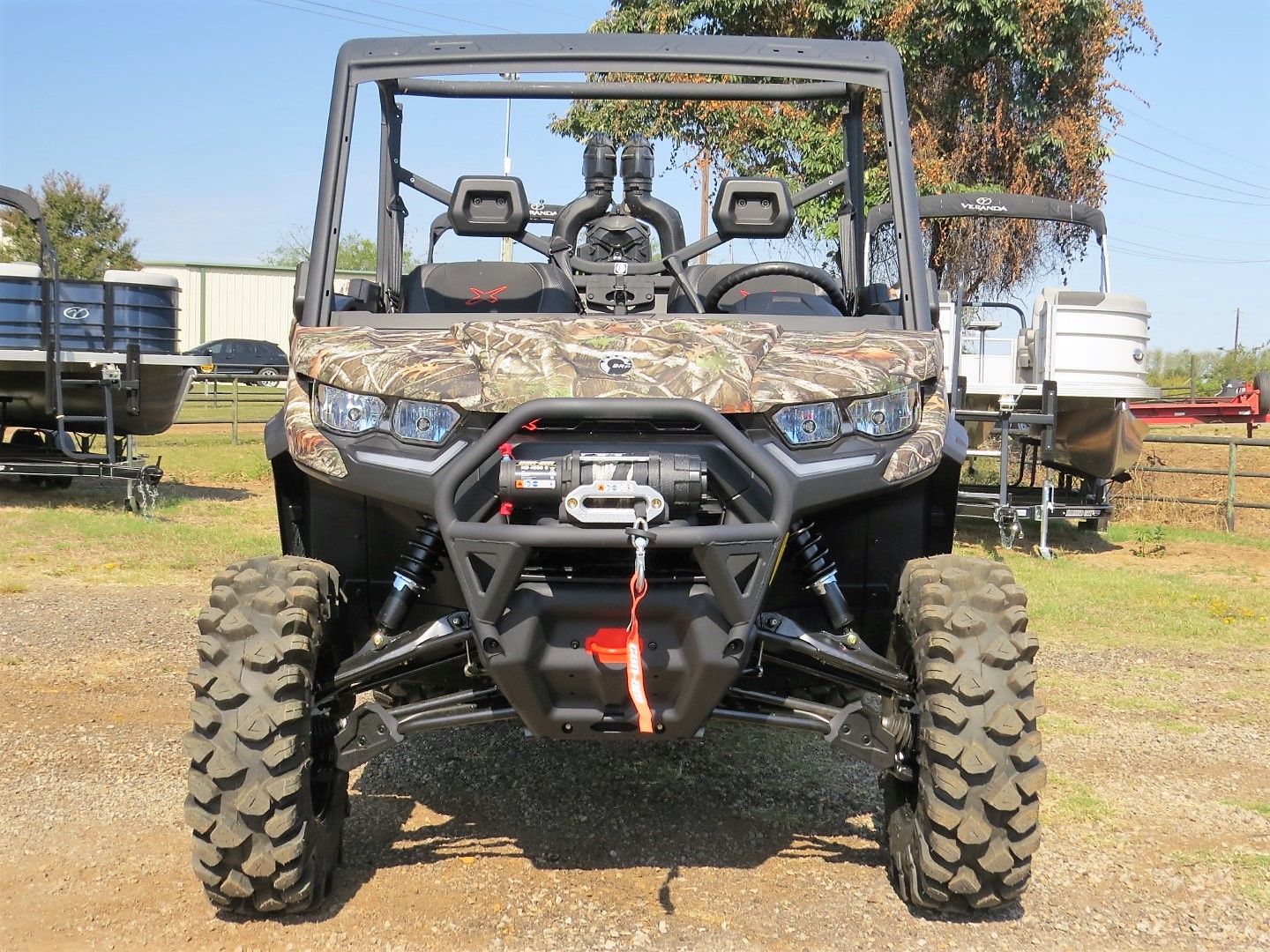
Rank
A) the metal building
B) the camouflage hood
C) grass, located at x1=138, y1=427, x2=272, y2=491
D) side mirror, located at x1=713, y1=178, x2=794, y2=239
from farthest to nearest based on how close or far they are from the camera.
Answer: the metal building < grass, located at x1=138, y1=427, x2=272, y2=491 < side mirror, located at x1=713, y1=178, x2=794, y2=239 < the camouflage hood

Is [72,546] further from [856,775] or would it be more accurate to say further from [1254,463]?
[1254,463]

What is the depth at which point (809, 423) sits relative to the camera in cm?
350

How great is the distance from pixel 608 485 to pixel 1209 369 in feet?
152

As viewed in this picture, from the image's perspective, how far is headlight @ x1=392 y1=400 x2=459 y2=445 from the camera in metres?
3.45

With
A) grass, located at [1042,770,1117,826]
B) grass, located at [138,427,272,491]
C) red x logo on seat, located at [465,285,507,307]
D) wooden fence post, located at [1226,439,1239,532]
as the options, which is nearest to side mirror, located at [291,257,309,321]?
red x logo on seat, located at [465,285,507,307]

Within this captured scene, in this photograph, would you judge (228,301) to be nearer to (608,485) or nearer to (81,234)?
(81,234)

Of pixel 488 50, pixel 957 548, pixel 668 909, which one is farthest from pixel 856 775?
pixel 957 548

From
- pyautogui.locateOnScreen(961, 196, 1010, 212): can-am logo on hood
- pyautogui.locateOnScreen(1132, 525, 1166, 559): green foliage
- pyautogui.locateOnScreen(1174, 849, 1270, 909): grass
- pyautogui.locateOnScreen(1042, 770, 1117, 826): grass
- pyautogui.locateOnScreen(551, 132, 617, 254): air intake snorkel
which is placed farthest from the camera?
pyautogui.locateOnScreen(961, 196, 1010, 212): can-am logo on hood

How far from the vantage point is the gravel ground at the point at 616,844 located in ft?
11.8

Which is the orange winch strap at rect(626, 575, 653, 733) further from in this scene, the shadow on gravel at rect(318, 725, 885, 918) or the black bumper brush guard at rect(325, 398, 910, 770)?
the shadow on gravel at rect(318, 725, 885, 918)

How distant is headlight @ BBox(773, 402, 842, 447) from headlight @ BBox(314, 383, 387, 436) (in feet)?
3.38

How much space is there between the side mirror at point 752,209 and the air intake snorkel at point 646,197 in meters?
1.31

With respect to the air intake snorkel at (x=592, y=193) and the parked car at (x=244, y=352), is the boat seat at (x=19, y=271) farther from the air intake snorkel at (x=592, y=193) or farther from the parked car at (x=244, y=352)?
the parked car at (x=244, y=352)

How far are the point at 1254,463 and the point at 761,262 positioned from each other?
16.9 meters
